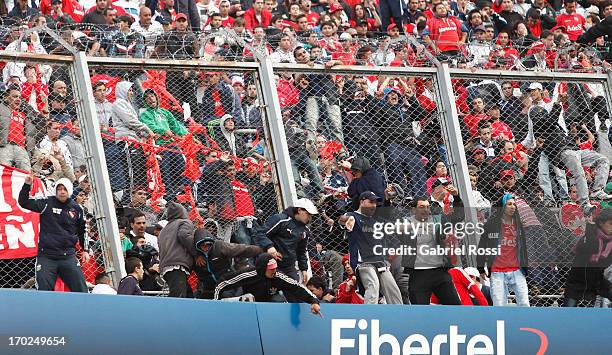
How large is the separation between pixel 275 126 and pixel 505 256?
269cm

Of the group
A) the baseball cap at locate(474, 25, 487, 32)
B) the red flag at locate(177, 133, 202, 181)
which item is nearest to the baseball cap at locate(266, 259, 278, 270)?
the red flag at locate(177, 133, 202, 181)

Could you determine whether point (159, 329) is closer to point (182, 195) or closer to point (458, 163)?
point (182, 195)

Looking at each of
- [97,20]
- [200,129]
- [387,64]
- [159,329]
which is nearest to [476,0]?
[97,20]

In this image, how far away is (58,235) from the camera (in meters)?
12.3

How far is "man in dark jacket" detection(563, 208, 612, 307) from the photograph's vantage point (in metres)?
13.9

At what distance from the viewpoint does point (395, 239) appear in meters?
13.2

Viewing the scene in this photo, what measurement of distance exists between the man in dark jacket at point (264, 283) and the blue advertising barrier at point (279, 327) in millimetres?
293

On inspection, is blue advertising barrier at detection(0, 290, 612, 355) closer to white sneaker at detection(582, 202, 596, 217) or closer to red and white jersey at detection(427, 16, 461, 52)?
white sneaker at detection(582, 202, 596, 217)

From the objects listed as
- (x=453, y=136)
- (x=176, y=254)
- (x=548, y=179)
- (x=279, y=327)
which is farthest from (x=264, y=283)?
(x=548, y=179)

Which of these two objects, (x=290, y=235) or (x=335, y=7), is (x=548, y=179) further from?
(x=335, y=7)

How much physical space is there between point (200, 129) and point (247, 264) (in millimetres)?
1590

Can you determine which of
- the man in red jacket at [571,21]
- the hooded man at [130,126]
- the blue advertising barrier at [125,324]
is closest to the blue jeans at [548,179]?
the hooded man at [130,126]

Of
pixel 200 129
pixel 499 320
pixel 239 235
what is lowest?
pixel 499 320

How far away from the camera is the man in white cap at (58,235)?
479 inches
